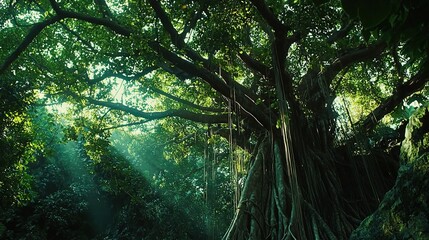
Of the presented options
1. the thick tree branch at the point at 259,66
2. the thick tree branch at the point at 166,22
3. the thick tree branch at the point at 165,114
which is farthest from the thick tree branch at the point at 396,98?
the thick tree branch at the point at 166,22

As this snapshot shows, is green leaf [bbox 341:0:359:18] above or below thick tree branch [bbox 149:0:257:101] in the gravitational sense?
below

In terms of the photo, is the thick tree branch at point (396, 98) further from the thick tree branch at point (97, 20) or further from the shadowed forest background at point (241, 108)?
the thick tree branch at point (97, 20)

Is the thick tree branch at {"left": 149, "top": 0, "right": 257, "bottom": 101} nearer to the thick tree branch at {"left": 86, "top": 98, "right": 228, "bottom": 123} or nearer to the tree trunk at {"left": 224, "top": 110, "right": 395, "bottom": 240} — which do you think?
the thick tree branch at {"left": 86, "top": 98, "right": 228, "bottom": 123}

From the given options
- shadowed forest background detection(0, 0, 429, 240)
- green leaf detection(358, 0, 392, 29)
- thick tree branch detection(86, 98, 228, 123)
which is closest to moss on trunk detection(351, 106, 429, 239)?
shadowed forest background detection(0, 0, 429, 240)

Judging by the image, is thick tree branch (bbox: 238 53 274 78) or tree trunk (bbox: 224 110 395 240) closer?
tree trunk (bbox: 224 110 395 240)

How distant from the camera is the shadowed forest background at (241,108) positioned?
12.6ft

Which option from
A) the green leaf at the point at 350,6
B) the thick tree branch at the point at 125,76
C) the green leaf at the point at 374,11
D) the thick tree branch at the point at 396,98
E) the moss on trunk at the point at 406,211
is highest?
the thick tree branch at the point at 125,76

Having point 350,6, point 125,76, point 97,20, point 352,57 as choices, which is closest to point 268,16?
point 97,20

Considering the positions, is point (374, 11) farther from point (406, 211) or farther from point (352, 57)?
point (352, 57)

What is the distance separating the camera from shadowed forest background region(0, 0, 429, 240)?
12.6 ft


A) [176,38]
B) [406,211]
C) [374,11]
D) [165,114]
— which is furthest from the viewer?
[165,114]

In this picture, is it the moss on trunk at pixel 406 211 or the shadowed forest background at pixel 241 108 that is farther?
the shadowed forest background at pixel 241 108

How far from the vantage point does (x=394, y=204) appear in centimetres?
223

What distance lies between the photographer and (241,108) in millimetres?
5637
